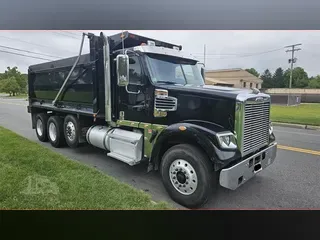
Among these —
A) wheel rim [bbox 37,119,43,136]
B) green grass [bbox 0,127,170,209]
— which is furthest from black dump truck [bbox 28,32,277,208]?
wheel rim [bbox 37,119,43,136]

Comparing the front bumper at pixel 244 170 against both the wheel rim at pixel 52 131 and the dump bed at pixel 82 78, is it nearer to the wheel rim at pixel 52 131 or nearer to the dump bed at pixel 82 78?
the dump bed at pixel 82 78

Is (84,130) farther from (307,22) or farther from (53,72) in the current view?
(307,22)

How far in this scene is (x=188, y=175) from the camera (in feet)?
9.06

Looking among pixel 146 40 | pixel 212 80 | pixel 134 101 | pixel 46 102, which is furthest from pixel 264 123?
pixel 46 102

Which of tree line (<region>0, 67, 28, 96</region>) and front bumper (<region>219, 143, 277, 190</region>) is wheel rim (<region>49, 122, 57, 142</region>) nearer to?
tree line (<region>0, 67, 28, 96</region>)

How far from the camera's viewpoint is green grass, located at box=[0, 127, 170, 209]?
8.81ft

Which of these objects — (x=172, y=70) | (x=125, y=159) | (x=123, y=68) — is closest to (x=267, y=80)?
(x=172, y=70)

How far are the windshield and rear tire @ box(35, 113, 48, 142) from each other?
162 inches

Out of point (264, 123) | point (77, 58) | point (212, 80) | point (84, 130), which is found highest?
point (77, 58)

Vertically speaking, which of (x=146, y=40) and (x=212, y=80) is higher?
(x=146, y=40)

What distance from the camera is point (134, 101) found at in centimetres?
364

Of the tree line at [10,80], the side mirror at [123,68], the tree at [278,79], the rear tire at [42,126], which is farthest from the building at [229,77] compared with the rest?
the rear tire at [42,126]
